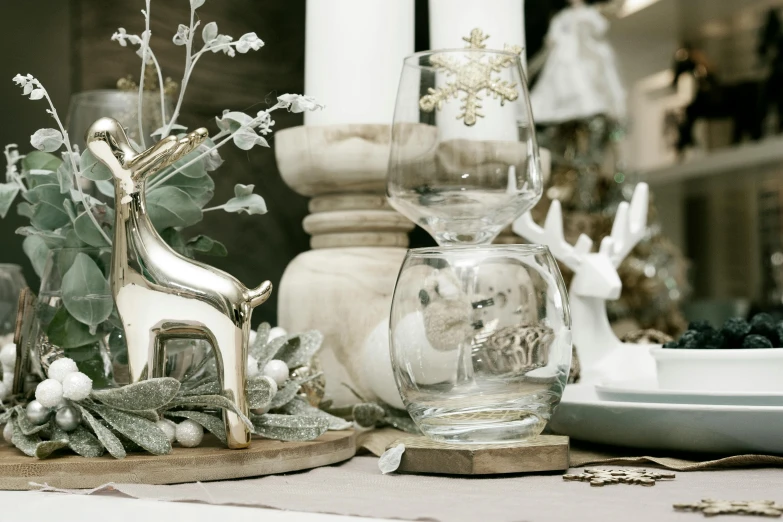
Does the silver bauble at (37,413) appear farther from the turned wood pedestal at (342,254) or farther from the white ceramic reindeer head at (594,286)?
the white ceramic reindeer head at (594,286)

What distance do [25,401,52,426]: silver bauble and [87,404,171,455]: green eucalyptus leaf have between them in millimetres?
26

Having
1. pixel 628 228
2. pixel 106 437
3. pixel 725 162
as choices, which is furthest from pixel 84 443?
pixel 725 162

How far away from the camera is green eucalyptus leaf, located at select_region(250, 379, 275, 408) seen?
0.53 meters

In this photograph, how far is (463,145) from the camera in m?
0.58

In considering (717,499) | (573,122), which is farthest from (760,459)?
(573,122)

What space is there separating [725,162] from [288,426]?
287cm

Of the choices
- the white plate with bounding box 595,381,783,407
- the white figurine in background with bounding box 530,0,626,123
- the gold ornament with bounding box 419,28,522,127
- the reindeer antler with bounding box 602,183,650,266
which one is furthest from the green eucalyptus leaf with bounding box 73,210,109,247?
the white figurine in background with bounding box 530,0,626,123

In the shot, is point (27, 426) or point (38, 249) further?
point (38, 249)

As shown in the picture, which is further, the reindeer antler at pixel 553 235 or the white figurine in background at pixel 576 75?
the white figurine in background at pixel 576 75

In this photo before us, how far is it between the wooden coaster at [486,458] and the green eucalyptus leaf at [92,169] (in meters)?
0.24

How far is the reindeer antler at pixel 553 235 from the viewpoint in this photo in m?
0.84

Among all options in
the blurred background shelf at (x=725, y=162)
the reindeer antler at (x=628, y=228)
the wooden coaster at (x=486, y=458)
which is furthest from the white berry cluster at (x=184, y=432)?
the blurred background shelf at (x=725, y=162)

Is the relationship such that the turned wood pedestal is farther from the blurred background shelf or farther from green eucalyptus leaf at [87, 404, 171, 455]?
the blurred background shelf

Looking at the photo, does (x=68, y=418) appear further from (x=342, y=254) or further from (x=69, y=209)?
(x=342, y=254)
